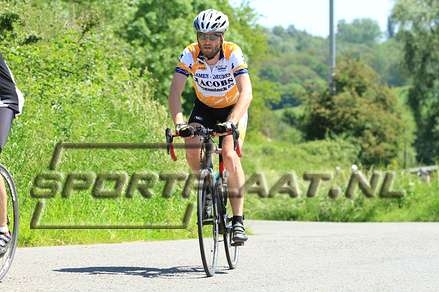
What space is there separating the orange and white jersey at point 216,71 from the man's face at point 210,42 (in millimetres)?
101

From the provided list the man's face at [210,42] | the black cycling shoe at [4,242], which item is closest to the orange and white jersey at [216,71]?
the man's face at [210,42]

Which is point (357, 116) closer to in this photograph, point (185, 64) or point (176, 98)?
point (185, 64)

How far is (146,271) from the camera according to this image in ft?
32.7

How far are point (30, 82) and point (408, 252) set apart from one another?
7.44 m

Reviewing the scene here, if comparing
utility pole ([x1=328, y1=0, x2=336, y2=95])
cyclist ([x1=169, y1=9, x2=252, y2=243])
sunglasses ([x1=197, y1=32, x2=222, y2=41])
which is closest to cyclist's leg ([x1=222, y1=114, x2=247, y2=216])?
cyclist ([x1=169, y1=9, x2=252, y2=243])

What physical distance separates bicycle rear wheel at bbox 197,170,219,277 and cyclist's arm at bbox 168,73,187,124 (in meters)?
0.59

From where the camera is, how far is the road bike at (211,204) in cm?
946

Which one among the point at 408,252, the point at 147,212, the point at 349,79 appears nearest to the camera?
the point at 408,252

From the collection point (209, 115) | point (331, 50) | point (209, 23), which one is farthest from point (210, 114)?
point (331, 50)

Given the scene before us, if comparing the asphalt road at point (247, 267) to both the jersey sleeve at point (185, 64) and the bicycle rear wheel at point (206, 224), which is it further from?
the jersey sleeve at point (185, 64)

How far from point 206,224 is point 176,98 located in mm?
1159

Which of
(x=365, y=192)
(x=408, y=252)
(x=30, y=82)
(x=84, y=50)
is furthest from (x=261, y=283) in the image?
(x=365, y=192)

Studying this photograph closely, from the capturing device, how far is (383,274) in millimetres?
9672

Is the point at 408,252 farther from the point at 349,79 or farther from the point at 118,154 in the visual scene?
the point at 349,79
